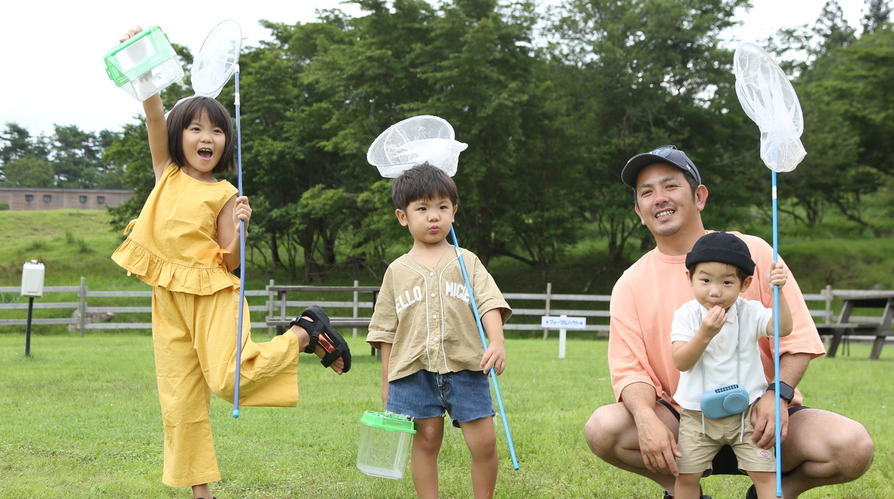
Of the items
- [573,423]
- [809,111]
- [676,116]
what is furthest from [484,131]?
[573,423]

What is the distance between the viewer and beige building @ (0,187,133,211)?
38875 millimetres

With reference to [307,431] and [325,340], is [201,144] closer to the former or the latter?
[325,340]

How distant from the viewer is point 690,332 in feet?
8.46

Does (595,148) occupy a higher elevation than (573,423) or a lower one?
higher

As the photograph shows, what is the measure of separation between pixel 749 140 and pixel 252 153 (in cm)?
1375

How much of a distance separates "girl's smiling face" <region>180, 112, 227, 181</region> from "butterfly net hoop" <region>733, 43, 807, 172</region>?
2.03 m

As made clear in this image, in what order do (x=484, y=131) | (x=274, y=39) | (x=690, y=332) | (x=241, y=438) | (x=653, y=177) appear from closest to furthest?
1. (x=690, y=332)
2. (x=653, y=177)
3. (x=241, y=438)
4. (x=484, y=131)
5. (x=274, y=39)

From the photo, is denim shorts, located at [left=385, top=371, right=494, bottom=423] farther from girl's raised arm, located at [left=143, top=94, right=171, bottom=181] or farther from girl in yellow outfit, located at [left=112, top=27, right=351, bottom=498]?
girl's raised arm, located at [left=143, top=94, right=171, bottom=181]

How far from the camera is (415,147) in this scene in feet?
11.3

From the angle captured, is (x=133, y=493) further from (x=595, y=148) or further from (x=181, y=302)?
(x=595, y=148)

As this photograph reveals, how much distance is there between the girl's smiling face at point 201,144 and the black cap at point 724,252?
6.21 ft

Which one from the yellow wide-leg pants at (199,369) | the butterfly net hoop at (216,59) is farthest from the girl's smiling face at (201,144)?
the yellow wide-leg pants at (199,369)

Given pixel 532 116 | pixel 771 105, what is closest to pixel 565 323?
pixel 771 105

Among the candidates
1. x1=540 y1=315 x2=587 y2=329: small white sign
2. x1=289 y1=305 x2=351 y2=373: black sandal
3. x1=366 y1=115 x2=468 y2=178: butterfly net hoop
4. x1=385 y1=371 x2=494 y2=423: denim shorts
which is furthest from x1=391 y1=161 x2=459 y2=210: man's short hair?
x1=540 y1=315 x2=587 y2=329: small white sign
